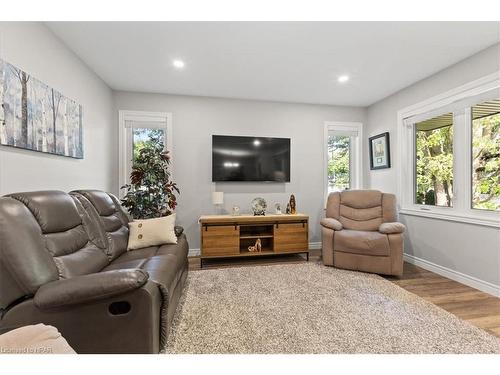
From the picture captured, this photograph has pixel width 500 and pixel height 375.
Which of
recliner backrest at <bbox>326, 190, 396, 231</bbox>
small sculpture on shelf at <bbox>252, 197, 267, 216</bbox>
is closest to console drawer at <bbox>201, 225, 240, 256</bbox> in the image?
small sculpture on shelf at <bbox>252, 197, 267, 216</bbox>

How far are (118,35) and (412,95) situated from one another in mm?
Answer: 3606

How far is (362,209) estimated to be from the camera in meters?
3.38

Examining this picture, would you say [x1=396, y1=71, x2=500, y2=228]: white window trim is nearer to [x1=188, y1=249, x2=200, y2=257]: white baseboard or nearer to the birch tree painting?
[x1=188, y1=249, x2=200, y2=257]: white baseboard

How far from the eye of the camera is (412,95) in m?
3.28

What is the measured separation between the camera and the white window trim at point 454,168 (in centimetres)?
245

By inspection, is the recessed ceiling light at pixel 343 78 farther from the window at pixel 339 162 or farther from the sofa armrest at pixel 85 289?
the sofa armrest at pixel 85 289

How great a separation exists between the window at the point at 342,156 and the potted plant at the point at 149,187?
8.62 feet

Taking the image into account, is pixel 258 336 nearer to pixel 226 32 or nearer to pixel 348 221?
pixel 348 221

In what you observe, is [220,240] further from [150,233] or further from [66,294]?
[66,294]

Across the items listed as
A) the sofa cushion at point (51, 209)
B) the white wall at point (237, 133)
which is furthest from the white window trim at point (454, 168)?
the sofa cushion at point (51, 209)

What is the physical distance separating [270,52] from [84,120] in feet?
7.19

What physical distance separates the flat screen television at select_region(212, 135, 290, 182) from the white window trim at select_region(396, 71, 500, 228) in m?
1.66
